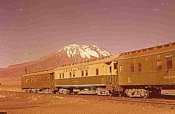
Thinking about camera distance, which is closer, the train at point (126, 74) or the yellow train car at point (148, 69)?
the yellow train car at point (148, 69)

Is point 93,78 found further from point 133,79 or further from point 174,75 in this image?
point 174,75

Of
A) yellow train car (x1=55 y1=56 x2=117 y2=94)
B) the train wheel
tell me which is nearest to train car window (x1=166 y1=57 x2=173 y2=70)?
the train wheel

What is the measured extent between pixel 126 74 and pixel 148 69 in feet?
10.0

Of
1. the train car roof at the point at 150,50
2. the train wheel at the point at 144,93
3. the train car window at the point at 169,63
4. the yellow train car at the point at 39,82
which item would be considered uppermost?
the train car roof at the point at 150,50

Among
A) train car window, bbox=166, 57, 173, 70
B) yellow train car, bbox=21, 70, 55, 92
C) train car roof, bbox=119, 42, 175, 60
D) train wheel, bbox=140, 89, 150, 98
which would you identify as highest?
train car roof, bbox=119, 42, 175, 60

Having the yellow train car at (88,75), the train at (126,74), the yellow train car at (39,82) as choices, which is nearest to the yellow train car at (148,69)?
the train at (126,74)

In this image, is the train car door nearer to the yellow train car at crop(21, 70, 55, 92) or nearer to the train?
the train

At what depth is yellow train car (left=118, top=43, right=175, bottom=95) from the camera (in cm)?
2189

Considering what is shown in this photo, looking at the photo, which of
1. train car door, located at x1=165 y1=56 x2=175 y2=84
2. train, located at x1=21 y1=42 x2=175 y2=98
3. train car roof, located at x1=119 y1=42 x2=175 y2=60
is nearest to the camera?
train car door, located at x1=165 y1=56 x2=175 y2=84

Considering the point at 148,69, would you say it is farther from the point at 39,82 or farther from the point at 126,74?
the point at 39,82

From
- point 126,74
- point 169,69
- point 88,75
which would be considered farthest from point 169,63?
point 88,75

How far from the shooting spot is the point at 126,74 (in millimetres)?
26562

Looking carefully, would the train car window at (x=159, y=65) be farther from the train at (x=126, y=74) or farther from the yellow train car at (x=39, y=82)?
the yellow train car at (x=39, y=82)

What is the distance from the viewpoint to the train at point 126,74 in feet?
73.4
